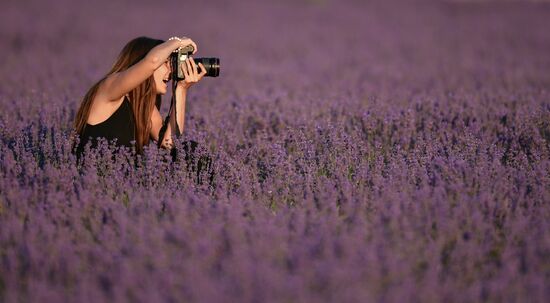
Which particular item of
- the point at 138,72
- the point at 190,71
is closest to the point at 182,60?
the point at 190,71

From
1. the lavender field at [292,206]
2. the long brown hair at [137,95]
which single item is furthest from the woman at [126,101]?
the lavender field at [292,206]

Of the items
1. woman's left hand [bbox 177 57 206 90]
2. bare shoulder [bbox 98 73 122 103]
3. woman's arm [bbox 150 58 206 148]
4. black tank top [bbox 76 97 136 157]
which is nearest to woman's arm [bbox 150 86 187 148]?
woman's arm [bbox 150 58 206 148]

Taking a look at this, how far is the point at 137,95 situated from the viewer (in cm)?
331

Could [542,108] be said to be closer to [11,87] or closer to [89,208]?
[89,208]

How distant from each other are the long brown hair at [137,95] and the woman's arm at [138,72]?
126mm

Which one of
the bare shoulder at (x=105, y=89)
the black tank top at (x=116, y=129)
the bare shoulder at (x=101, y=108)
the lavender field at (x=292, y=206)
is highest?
→ the bare shoulder at (x=105, y=89)

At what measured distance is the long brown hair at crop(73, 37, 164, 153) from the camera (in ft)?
10.6

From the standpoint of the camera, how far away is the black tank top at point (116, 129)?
130 inches

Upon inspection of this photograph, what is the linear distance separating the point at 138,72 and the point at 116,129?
0.52 meters

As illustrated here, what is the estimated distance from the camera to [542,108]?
4.15 meters

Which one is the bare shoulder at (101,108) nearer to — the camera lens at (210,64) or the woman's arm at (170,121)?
the woman's arm at (170,121)

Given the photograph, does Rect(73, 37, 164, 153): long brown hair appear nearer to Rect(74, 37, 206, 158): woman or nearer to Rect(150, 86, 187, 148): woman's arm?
Rect(74, 37, 206, 158): woman

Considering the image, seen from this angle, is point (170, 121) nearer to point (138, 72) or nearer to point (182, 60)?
point (182, 60)

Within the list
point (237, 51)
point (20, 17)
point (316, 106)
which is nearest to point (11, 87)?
point (316, 106)
